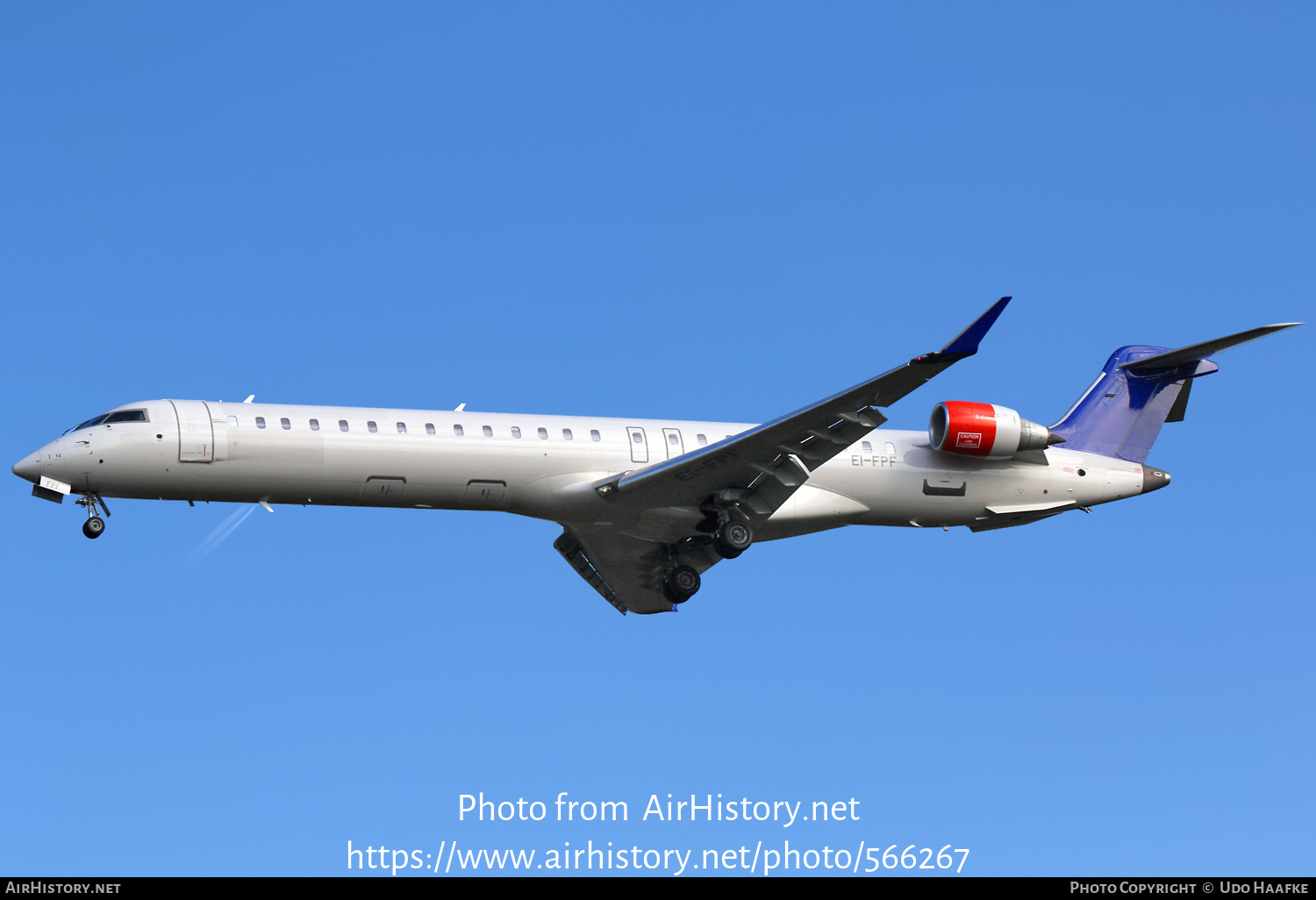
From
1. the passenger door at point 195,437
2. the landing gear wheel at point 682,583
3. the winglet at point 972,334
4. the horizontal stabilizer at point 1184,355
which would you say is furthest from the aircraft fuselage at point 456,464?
the winglet at point 972,334

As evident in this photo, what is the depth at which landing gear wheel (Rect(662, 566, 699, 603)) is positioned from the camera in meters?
26.1

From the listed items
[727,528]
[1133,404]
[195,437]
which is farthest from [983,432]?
[195,437]

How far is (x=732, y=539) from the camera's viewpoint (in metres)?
24.5

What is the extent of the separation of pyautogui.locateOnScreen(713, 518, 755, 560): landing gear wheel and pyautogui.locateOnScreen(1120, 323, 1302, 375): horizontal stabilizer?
27.9 feet

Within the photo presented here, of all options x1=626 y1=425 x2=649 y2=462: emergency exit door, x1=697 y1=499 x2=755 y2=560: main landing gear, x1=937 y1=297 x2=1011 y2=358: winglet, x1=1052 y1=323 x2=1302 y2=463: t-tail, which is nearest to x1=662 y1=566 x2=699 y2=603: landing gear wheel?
x1=697 y1=499 x2=755 y2=560: main landing gear

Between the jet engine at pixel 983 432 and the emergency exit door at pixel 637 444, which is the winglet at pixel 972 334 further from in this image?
the emergency exit door at pixel 637 444

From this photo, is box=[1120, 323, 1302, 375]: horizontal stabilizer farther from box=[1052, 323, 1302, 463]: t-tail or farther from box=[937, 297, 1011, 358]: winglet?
box=[937, 297, 1011, 358]: winglet

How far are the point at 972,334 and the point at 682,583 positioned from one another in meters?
8.03

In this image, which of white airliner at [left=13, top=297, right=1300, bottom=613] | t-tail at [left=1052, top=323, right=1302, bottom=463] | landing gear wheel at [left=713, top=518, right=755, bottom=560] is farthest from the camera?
t-tail at [left=1052, top=323, right=1302, bottom=463]

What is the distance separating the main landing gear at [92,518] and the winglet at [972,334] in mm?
12635

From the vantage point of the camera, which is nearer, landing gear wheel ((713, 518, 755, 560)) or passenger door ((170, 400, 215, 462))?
passenger door ((170, 400, 215, 462))

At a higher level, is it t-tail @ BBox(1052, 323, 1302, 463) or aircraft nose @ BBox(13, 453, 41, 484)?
t-tail @ BBox(1052, 323, 1302, 463)

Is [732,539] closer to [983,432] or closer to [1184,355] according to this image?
[983,432]
